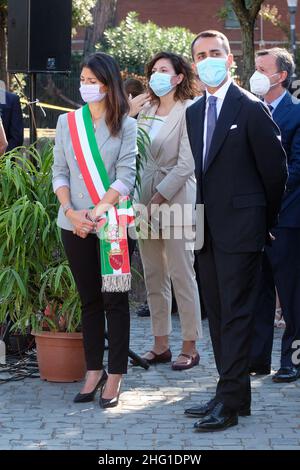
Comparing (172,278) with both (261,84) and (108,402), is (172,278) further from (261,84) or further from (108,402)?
(261,84)

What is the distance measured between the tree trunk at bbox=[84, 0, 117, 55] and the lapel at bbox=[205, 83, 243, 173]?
3051cm

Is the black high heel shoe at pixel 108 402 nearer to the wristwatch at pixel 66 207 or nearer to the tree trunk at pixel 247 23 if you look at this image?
the wristwatch at pixel 66 207

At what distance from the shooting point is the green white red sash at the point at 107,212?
5898 mm

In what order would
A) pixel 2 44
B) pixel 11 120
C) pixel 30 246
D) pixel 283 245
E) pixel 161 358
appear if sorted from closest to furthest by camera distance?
1. pixel 30 246
2. pixel 283 245
3. pixel 161 358
4. pixel 11 120
5. pixel 2 44

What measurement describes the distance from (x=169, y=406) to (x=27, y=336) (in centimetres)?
169

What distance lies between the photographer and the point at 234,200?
550 centimetres

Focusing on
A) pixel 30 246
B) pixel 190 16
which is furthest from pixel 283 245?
pixel 190 16

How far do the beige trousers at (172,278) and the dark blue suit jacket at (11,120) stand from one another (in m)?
2.11

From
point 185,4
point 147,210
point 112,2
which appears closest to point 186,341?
point 147,210

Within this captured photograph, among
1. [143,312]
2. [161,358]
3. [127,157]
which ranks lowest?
[143,312]

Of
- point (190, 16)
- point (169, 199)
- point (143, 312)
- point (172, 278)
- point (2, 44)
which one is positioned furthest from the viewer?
point (190, 16)

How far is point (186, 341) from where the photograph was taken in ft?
23.5

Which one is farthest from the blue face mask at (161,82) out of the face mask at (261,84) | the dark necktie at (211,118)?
the dark necktie at (211,118)

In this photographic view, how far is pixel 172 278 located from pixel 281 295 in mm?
780
